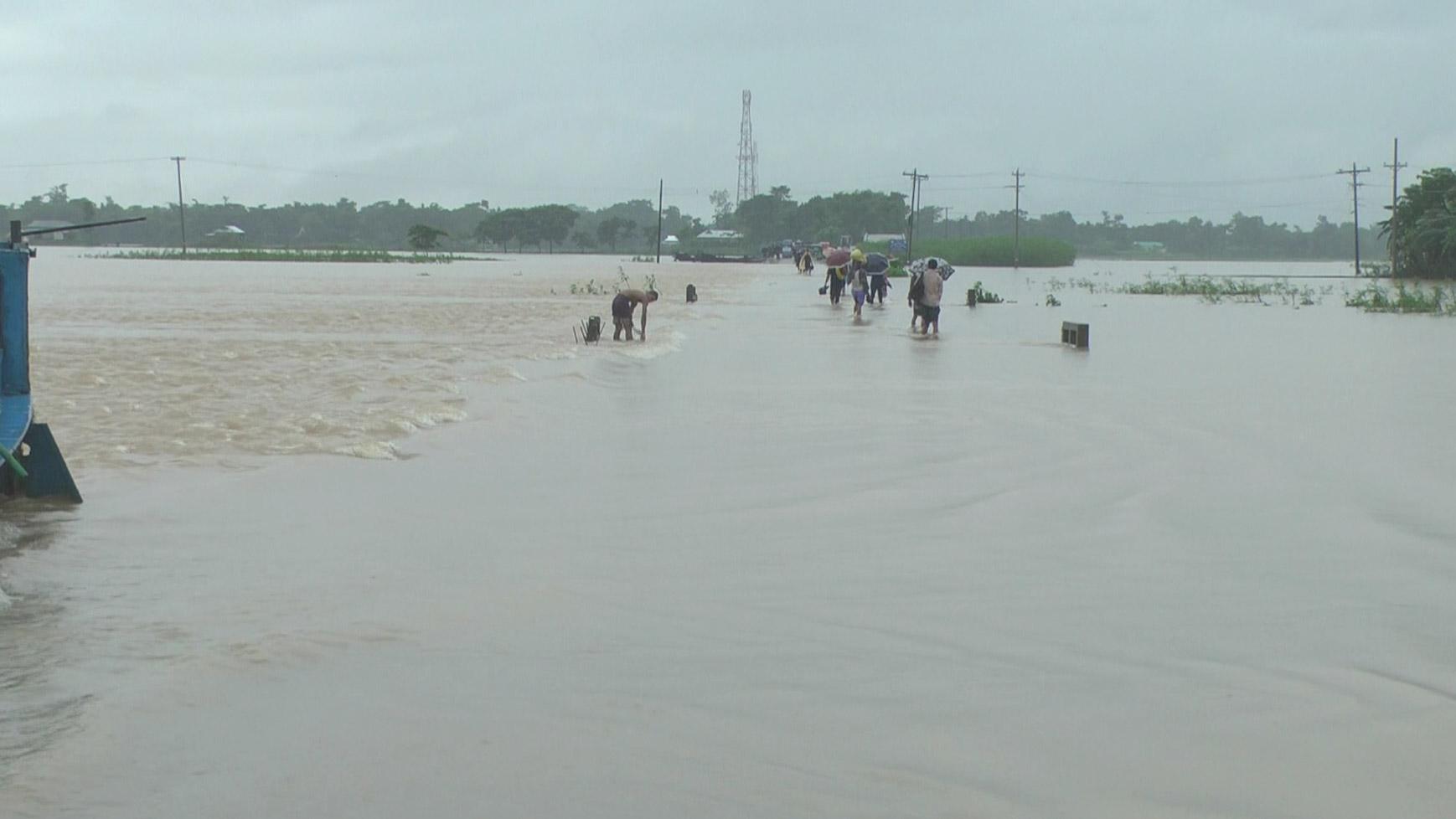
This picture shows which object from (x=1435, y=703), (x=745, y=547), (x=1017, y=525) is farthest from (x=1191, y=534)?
(x=1435, y=703)

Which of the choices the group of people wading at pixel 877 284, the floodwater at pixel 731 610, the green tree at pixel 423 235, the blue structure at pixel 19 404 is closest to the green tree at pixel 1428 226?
the group of people wading at pixel 877 284

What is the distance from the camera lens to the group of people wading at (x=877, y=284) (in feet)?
82.9

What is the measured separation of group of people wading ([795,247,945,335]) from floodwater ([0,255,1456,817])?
33.4 feet

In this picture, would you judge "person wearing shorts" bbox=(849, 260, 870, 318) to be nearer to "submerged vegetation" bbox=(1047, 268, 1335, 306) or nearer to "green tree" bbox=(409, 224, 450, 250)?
"submerged vegetation" bbox=(1047, 268, 1335, 306)

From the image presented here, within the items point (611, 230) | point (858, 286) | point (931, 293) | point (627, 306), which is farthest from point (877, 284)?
point (611, 230)

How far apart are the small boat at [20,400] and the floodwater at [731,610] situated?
18 cm

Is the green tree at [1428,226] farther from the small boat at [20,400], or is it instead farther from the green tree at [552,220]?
the green tree at [552,220]

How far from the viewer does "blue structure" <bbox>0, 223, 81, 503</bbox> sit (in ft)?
27.1

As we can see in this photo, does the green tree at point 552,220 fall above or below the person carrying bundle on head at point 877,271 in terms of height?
above

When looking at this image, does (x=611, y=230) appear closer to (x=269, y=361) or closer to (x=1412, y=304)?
(x=1412, y=304)

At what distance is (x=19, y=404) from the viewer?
831 centimetres

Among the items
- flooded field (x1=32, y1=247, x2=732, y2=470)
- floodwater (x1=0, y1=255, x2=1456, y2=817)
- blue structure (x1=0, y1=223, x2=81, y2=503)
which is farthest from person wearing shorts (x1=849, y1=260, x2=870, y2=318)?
blue structure (x1=0, y1=223, x2=81, y2=503)

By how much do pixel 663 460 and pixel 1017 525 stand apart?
318 cm

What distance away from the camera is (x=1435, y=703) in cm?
532
